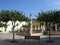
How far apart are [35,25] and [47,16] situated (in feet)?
104

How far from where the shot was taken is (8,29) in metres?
59.3

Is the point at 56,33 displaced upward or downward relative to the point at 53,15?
downward

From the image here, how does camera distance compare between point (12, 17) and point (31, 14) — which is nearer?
point (12, 17)

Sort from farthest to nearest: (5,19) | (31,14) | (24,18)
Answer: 1. (24,18)
2. (31,14)
3. (5,19)

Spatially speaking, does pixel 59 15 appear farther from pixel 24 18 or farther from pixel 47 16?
pixel 24 18

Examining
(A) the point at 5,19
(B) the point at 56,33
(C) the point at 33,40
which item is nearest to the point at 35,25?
(B) the point at 56,33

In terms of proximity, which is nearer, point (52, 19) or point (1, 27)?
point (52, 19)

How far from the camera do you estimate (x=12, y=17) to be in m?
22.7

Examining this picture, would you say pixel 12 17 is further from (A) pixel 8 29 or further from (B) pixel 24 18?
(A) pixel 8 29

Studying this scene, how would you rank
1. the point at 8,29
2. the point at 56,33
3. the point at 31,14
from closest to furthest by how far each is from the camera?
1. the point at 31,14
2. the point at 56,33
3. the point at 8,29

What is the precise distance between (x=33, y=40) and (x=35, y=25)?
33.5 meters

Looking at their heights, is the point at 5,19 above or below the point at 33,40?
above

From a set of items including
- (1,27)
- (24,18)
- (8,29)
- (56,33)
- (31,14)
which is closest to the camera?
(31,14)

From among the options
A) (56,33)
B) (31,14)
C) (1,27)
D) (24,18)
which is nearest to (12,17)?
(31,14)
